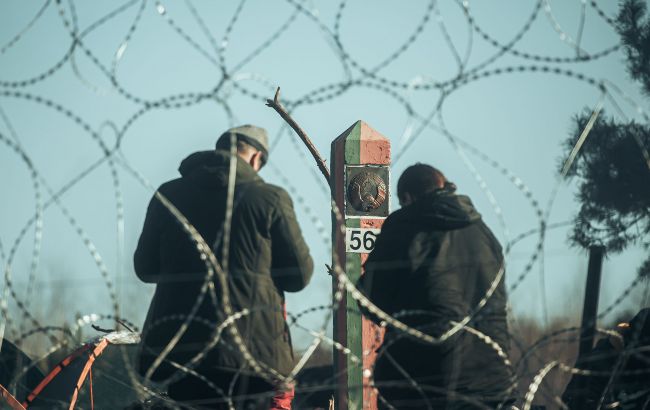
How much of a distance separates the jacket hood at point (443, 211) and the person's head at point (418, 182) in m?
0.06

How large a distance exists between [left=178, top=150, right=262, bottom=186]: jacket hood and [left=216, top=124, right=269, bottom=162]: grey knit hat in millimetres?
89

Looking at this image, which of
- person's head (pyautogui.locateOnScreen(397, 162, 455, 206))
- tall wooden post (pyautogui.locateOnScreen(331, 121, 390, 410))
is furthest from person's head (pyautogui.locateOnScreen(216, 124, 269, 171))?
tall wooden post (pyautogui.locateOnScreen(331, 121, 390, 410))

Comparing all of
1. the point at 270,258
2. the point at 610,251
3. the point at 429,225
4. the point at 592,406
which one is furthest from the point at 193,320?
the point at 610,251

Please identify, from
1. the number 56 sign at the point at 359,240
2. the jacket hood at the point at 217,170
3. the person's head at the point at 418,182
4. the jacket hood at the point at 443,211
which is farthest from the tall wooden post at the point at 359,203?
the jacket hood at the point at 217,170

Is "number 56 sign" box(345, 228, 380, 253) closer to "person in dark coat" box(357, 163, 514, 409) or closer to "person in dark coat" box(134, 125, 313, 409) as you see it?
"person in dark coat" box(357, 163, 514, 409)

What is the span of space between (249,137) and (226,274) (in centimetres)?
70

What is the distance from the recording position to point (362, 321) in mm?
8281

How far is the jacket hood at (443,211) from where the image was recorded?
541 centimetres

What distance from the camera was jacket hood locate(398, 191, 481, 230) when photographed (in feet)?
17.7

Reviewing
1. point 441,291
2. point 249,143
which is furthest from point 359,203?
point 441,291

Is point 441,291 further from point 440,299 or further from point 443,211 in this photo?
point 443,211

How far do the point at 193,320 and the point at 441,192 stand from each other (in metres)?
1.23

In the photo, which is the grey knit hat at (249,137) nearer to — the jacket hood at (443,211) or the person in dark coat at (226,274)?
the person in dark coat at (226,274)

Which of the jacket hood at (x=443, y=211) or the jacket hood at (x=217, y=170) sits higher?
the jacket hood at (x=217, y=170)
